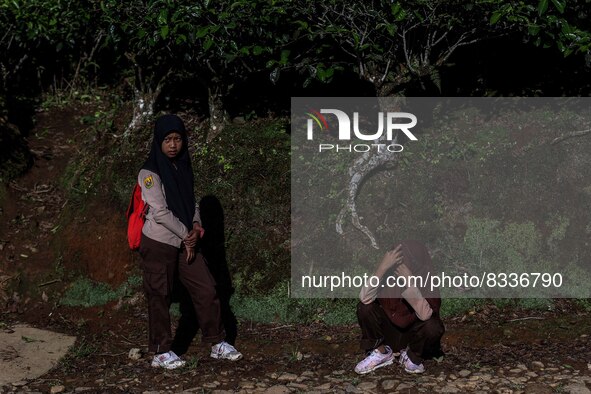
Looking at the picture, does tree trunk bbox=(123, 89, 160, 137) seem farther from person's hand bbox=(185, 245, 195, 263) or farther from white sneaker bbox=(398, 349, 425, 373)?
white sneaker bbox=(398, 349, 425, 373)

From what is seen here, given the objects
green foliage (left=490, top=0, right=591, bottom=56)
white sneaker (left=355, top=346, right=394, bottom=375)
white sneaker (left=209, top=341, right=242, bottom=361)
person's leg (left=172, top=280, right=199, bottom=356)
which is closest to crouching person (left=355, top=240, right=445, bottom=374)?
white sneaker (left=355, top=346, right=394, bottom=375)

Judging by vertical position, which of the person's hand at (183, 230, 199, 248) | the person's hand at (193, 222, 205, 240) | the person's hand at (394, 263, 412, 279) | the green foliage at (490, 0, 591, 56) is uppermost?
the green foliage at (490, 0, 591, 56)

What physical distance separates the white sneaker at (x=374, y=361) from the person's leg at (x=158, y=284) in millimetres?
1570

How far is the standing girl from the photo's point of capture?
23.8 ft

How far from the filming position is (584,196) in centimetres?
988

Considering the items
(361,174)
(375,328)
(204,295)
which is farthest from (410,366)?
(361,174)

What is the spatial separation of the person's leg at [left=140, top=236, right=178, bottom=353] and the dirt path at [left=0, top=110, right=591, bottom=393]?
29 centimetres

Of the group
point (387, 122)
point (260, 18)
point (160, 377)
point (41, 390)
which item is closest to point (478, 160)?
point (387, 122)

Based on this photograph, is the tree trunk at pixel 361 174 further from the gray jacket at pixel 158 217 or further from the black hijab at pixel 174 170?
the gray jacket at pixel 158 217

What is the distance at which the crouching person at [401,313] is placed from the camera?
7008mm

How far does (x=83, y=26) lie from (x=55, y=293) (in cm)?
409

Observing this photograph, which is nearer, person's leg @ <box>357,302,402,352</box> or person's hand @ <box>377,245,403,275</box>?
person's hand @ <box>377,245,403,275</box>

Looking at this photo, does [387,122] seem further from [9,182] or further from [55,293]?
[9,182]

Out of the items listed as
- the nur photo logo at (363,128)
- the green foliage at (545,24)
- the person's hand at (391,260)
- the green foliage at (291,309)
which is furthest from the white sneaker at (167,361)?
the green foliage at (545,24)
